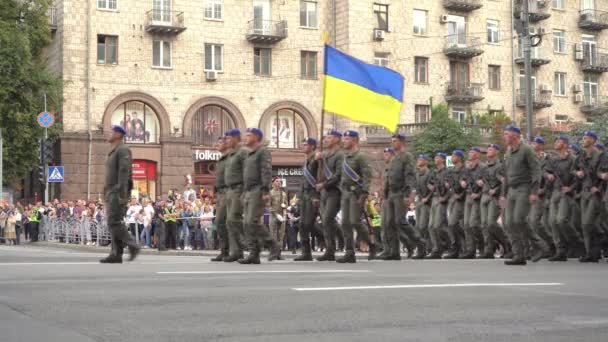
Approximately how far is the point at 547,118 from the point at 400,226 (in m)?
40.9

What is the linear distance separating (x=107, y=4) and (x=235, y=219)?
30.9m

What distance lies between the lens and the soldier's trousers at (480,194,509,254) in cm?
1750

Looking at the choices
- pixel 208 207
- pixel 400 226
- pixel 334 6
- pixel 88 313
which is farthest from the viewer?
pixel 334 6

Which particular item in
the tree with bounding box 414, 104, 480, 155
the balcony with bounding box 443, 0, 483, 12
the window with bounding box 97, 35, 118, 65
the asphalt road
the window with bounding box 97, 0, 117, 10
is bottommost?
the asphalt road

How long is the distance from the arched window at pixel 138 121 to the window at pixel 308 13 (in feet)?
29.2

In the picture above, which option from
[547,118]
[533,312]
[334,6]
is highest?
[334,6]

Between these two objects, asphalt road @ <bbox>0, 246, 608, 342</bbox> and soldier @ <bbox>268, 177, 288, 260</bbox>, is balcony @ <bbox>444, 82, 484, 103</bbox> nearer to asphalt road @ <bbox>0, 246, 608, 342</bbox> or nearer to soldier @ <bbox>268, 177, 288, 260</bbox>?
soldier @ <bbox>268, 177, 288, 260</bbox>

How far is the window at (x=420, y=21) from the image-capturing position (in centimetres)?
5172

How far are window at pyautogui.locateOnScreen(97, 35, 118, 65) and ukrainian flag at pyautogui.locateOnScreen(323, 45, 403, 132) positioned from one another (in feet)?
92.2

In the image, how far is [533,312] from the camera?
24.7ft

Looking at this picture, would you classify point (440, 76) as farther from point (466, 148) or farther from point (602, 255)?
point (602, 255)

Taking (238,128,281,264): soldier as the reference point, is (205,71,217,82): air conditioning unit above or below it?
above

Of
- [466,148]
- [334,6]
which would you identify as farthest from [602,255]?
[334,6]

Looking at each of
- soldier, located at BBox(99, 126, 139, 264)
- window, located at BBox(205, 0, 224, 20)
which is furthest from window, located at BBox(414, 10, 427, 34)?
soldier, located at BBox(99, 126, 139, 264)
